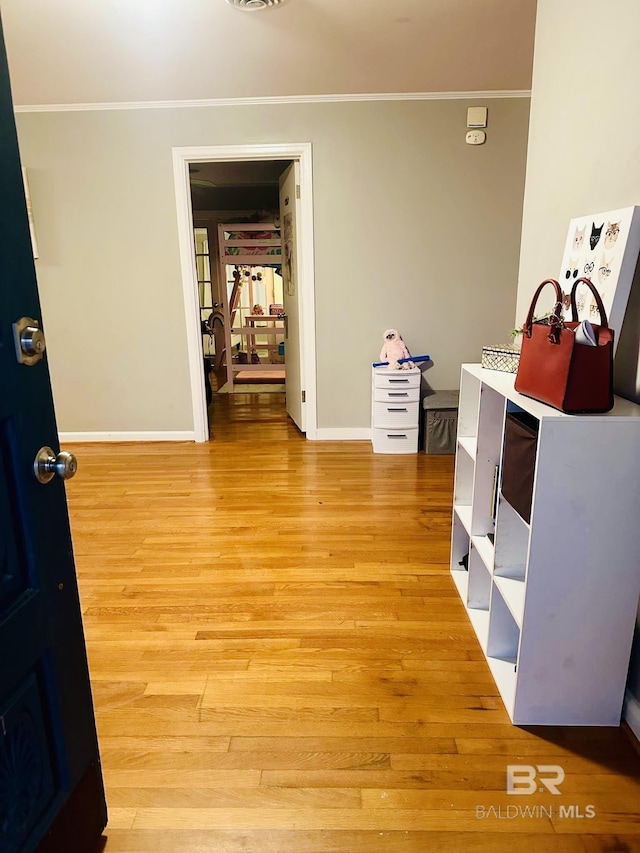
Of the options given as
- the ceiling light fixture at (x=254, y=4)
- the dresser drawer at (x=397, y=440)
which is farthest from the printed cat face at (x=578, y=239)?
the dresser drawer at (x=397, y=440)

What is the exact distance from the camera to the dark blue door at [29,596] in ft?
3.27

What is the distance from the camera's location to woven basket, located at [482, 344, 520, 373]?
2027mm

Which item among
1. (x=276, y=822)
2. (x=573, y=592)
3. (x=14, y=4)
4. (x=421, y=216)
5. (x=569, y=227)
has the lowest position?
(x=276, y=822)

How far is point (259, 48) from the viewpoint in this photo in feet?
9.99

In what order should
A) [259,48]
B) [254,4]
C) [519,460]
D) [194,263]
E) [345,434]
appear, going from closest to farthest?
[519,460] < [254,4] < [259,48] < [194,263] < [345,434]

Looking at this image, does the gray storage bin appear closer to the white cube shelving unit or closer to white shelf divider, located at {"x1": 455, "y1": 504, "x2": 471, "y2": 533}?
white shelf divider, located at {"x1": 455, "y1": 504, "x2": 471, "y2": 533}

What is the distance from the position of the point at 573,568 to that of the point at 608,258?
879 millimetres

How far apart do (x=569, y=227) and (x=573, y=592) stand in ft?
3.88

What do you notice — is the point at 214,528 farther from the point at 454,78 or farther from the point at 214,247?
the point at 214,247

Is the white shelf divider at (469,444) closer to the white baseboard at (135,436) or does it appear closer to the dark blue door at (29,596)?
the dark blue door at (29,596)

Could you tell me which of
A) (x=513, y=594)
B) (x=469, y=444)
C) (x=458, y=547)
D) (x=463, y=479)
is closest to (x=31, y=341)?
(x=513, y=594)

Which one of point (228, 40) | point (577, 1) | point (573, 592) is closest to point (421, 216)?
point (228, 40)

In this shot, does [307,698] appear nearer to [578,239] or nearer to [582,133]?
[578,239]

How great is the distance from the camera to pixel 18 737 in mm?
1043
